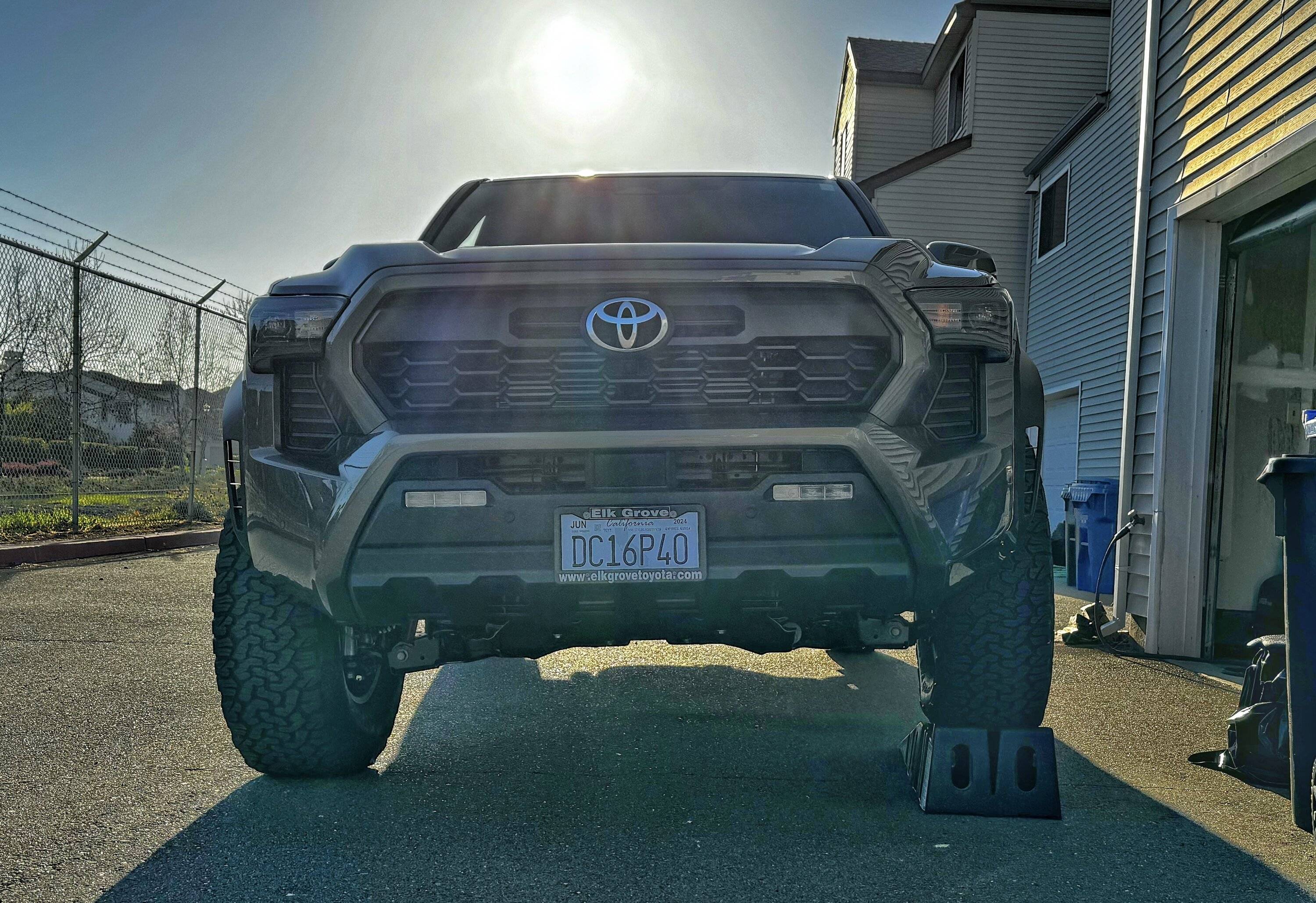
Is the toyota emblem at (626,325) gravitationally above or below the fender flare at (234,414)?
above

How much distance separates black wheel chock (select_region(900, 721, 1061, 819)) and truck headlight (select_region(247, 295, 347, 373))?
1.85 m

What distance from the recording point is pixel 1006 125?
16.7m

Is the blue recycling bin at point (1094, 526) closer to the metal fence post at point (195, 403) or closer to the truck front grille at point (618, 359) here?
the truck front grille at point (618, 359)

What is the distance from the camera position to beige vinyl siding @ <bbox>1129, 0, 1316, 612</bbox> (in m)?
4.86

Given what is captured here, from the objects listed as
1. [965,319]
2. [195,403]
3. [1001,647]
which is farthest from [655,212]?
[195,403]

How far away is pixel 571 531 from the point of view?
8.14 feet

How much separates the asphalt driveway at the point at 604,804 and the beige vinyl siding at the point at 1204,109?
1.95 metres

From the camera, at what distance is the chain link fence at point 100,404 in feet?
28.0

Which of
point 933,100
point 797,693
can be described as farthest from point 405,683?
point 933,100

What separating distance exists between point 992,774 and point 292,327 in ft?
6.81

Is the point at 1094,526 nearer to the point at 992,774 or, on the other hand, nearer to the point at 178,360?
the point at 992,774

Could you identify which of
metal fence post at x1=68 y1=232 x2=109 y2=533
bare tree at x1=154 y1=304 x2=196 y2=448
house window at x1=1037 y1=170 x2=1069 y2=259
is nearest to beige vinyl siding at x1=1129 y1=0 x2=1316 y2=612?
metal fence post at x1=68 y1=232 x2=109 y2=533

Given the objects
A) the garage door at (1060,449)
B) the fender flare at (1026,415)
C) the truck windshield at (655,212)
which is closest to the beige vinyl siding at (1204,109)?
the truck windshield at (655,212)

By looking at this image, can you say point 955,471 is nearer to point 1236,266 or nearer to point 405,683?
point 405,683
